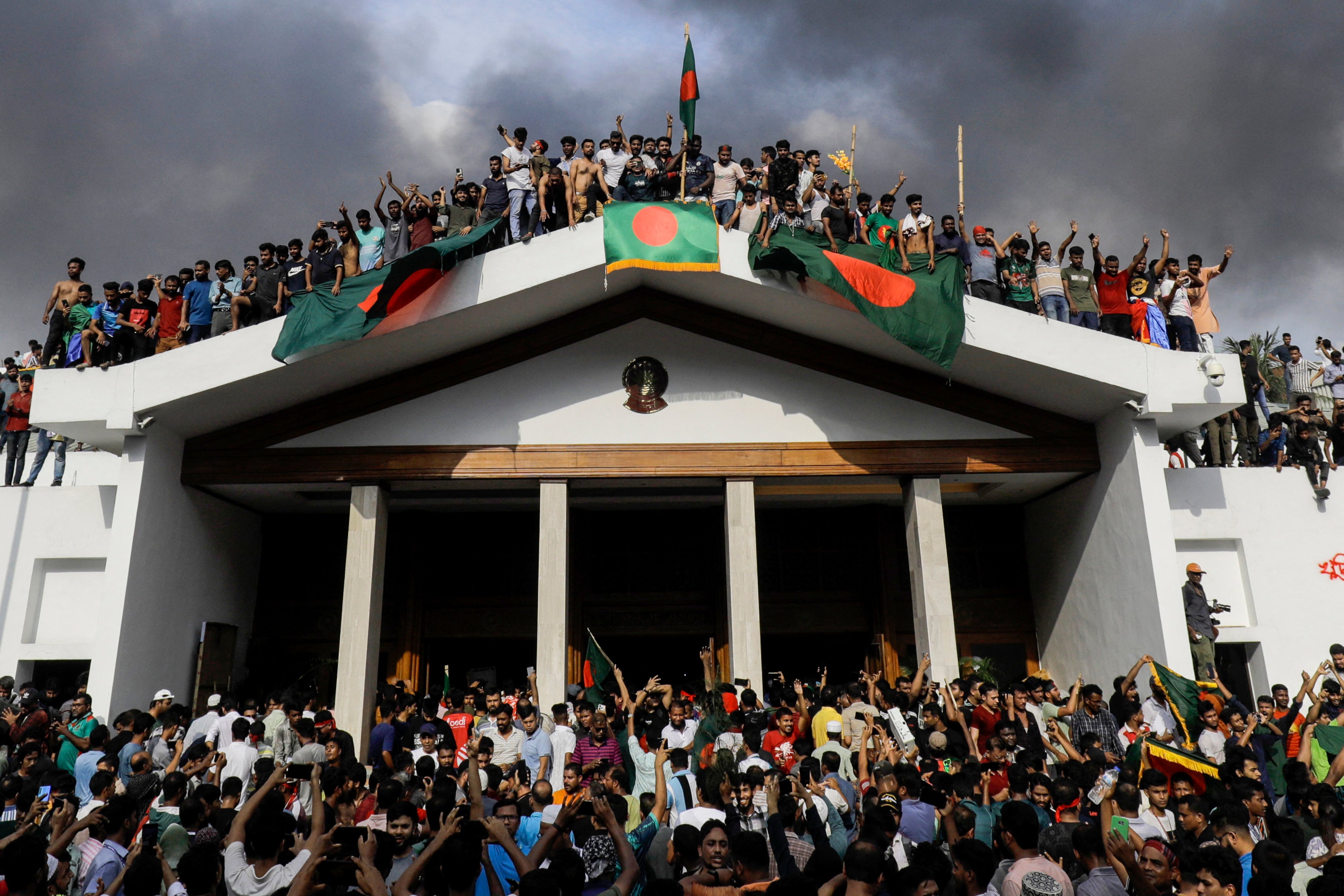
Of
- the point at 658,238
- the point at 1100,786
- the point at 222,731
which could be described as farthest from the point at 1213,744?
the point at 222,731

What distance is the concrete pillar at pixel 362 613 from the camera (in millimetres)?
10445

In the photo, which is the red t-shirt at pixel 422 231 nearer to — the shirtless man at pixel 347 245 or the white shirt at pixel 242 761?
the shirtless man at pixel 347 245

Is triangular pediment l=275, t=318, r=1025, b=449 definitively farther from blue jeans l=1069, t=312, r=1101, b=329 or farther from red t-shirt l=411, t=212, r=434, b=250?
red t-shirt l=411, t=212, r=434, b=250

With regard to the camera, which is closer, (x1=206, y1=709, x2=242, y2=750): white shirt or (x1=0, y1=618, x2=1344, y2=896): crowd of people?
(x1=0, y1=618, x2=1344, y2=896): crowd of people

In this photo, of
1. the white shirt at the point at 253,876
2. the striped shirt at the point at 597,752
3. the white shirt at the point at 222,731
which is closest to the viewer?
the white shirt at the point at 253,876

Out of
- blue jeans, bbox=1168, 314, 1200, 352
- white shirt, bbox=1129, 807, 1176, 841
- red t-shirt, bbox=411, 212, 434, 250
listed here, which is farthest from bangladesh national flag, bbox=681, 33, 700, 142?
white shirt, bbox=1129, 807, 1176, 841

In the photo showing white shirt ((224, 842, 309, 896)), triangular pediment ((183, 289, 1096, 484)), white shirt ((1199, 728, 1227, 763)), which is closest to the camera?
white shirt ((224, 842, 309, 896))

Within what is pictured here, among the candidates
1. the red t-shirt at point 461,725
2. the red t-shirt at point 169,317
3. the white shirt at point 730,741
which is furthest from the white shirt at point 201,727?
the red t-shirt at point 169,317

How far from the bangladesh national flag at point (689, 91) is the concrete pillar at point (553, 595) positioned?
4.67m

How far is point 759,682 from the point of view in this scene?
34.3 feet

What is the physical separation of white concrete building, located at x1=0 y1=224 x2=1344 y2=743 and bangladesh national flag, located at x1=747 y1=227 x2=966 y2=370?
356 mm

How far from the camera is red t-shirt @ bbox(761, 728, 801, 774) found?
7.14 meters

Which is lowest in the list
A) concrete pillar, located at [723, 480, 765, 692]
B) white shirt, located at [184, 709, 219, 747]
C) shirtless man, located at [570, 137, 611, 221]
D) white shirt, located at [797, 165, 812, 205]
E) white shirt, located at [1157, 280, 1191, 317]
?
white shirt, located at [184, 709, 219, 747]

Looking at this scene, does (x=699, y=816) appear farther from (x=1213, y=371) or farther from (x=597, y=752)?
(x=1213, y=371)
